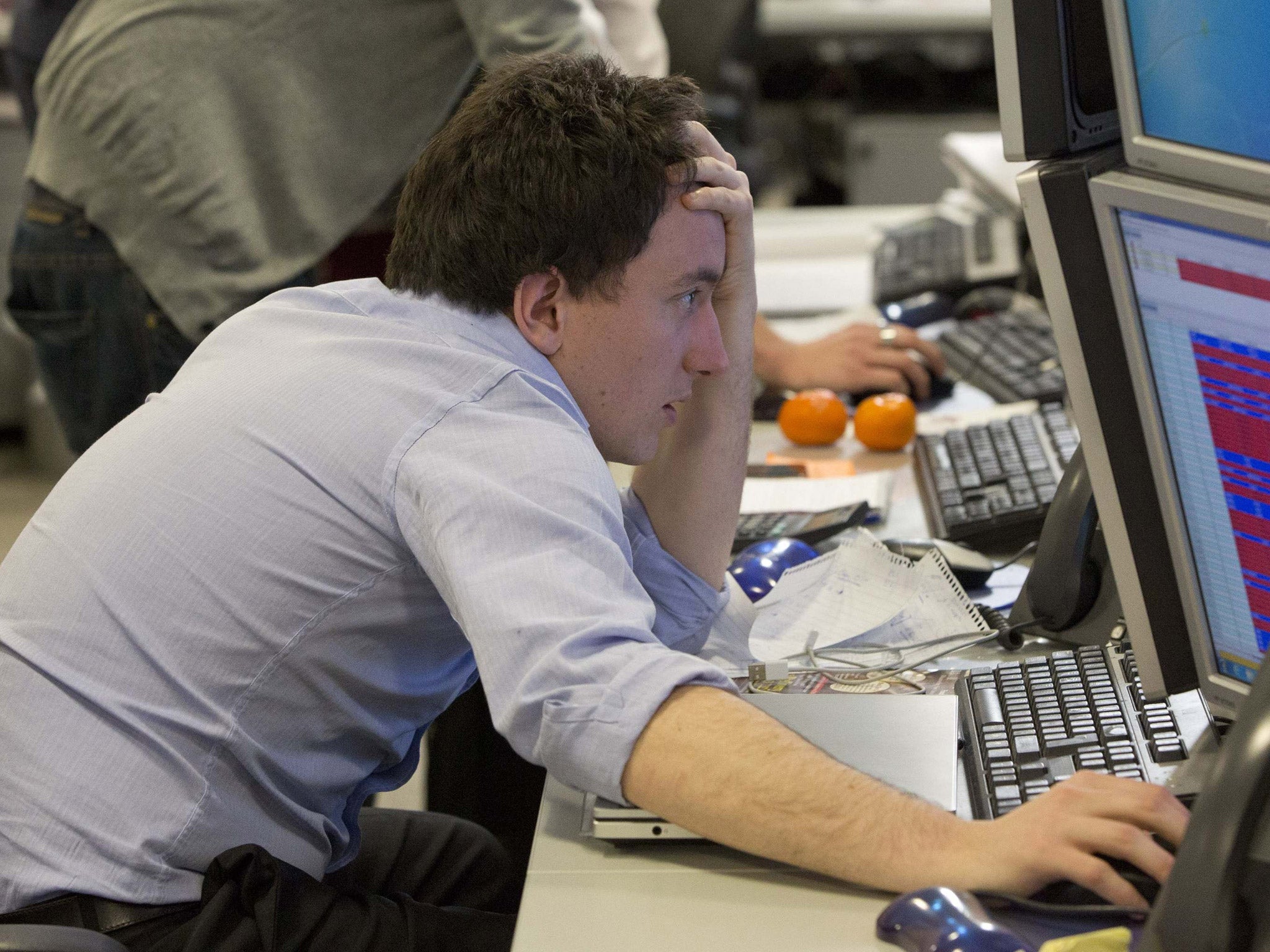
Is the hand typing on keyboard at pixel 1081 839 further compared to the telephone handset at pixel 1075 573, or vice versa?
the telephone handset at pixel 1075 573

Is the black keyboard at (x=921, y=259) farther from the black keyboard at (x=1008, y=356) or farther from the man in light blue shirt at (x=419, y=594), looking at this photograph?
the man in light blue shirt at (x=419, y=594)

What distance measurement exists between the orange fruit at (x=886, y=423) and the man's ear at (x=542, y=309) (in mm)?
770

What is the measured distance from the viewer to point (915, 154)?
5.59 m

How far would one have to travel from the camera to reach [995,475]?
1548 mm

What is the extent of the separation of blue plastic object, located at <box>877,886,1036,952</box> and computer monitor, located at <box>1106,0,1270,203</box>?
411 mm

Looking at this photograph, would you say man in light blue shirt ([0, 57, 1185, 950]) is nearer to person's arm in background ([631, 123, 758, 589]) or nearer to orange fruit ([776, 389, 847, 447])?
person's arm in background ([631, 123, 758, 589])

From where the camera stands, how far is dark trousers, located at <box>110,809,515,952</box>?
3.16ft

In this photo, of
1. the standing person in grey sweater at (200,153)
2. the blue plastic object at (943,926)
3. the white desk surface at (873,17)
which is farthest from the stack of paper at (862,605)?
the white desk surface at (873,17)

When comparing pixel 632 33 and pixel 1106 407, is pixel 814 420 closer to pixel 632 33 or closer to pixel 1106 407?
pixel 632 33

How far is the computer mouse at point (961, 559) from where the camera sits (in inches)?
53.0

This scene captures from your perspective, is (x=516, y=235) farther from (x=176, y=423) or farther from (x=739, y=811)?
(x=739, y=811)

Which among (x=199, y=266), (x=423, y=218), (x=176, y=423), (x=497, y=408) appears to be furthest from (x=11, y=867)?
(x=199, y=266)

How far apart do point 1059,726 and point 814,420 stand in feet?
2.92

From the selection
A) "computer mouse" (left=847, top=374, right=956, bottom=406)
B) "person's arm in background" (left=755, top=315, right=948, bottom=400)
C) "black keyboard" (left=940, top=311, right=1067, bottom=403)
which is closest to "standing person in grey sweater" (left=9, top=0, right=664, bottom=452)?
"person's arm in background" (left=755, top=315, right=948, bottom=400)
